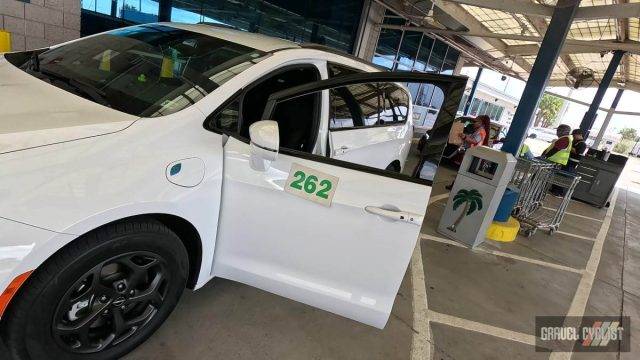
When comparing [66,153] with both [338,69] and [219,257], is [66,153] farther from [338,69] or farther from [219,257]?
[338,69]

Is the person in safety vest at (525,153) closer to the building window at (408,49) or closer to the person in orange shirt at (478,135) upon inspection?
the person in orange shirt at (478,135)

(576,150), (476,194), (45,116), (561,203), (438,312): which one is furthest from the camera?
(576,150)

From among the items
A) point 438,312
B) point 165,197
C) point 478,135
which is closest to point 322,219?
point 165,197

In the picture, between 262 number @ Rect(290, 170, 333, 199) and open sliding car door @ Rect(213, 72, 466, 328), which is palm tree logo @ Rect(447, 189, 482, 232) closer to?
open sliding car door @ Rect(213, 72, 466, 328)

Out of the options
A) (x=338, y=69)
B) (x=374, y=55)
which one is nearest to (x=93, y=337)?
(x=338, y=69)

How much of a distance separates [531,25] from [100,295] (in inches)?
539

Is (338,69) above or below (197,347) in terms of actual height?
above

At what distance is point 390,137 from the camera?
3.42 meters

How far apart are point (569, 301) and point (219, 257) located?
3456 millimetres

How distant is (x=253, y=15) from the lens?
852 centimetres

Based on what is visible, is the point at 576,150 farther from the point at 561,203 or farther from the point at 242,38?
the point at 242,38

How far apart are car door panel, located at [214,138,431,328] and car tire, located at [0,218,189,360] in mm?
327

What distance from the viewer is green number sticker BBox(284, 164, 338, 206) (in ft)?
5.82

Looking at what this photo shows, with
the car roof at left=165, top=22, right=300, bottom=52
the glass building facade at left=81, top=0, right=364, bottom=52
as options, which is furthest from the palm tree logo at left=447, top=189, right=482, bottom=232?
the glass building facade at left=81, top=0, right=364, bottom=52
